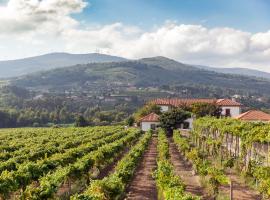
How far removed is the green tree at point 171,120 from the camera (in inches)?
3356

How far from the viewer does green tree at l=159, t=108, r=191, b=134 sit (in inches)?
3356

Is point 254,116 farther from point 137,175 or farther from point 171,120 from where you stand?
point 137,175

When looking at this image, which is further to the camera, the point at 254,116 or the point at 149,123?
the point at 149,123

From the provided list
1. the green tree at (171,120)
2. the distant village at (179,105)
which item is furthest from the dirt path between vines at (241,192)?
the distant village at (179,105)

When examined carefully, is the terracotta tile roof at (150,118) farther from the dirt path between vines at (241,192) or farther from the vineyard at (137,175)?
the dirt path between vines at (241,192)

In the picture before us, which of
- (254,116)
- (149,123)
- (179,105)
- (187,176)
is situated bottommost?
(149,123)

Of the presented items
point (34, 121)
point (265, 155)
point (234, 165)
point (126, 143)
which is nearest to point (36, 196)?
point (265, 155)

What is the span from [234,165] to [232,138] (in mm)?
5703

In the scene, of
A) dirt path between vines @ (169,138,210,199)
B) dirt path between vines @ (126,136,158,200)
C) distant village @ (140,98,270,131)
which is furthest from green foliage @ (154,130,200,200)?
distant village @ (140,98,270,131)

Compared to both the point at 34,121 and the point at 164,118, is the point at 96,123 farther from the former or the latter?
the point at 164,118

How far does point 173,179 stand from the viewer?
23.1 meters

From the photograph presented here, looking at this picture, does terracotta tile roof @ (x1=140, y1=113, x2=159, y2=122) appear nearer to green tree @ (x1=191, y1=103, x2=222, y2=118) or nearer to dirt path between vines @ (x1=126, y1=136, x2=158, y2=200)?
green tree @ (x1=191, y1=103, x2=222, y2=118)

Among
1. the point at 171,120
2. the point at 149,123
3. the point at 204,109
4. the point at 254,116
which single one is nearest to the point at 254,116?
the point at 254,116

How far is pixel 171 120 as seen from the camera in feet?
280
